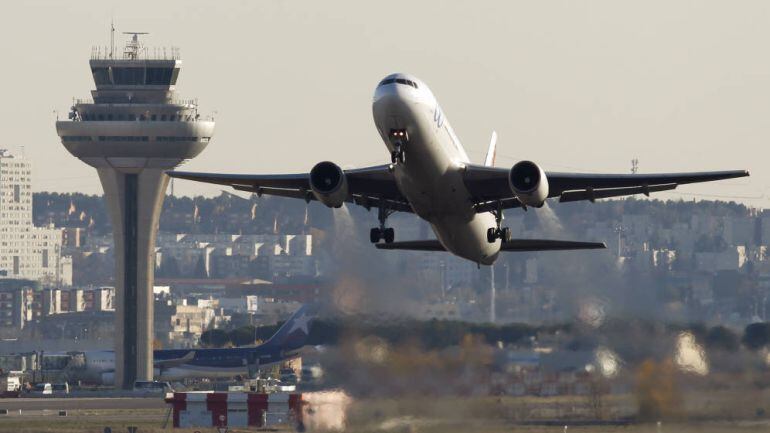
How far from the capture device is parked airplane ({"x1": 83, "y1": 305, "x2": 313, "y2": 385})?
158500mm

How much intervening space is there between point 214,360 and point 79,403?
38269 mm

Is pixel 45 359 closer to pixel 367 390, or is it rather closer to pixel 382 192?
pixel 367 390

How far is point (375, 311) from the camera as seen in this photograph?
9000cm

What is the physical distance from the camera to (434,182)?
6994 cm

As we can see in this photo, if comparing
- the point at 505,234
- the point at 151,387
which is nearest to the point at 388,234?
the point at 505,234

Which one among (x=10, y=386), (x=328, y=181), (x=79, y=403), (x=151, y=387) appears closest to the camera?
(x=328, y=181)

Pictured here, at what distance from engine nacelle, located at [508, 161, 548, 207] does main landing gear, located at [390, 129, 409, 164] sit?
436 centimetres

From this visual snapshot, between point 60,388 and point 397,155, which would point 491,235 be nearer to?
point 397,155

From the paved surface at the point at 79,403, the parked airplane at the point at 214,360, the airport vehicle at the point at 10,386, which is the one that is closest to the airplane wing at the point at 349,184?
the paved surface at the point at 79,403

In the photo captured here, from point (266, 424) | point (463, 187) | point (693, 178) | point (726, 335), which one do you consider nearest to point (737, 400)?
point (726, 335)

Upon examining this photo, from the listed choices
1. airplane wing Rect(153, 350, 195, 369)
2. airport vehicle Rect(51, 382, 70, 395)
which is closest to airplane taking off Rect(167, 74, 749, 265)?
airport vehicle Rect(51, 382, 70, 395)

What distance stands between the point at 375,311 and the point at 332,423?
21.2 feet

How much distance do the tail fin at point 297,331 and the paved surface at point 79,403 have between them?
10.1 meters

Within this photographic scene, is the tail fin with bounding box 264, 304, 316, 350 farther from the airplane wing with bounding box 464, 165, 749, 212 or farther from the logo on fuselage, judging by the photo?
the logo on fuselage
